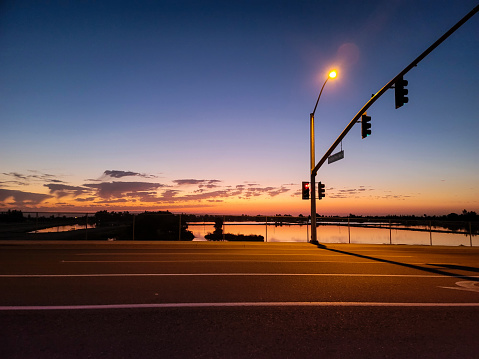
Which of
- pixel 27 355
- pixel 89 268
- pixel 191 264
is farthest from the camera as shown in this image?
pixel 191 264

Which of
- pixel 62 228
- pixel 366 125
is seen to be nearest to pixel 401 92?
pixel 366 125

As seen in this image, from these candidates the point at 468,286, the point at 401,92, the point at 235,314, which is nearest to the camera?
the point at 235,314

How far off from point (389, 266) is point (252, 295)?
6351 millimetres

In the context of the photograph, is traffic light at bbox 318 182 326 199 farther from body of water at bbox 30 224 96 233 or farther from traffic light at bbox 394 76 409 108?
body of water at bbox 30 224 96 233

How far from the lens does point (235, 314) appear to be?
5.16m

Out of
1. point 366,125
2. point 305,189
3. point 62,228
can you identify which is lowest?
point 62,228

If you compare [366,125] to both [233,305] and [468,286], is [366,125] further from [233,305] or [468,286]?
[233,305]

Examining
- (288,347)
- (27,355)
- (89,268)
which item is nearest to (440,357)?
(288,347)

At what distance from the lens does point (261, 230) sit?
20828mm

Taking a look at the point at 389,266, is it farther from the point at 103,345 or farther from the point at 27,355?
the point at 27,355

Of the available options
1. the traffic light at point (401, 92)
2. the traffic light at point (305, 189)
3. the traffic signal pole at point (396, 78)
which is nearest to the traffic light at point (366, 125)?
the traffic signal pole at point (396, 78)

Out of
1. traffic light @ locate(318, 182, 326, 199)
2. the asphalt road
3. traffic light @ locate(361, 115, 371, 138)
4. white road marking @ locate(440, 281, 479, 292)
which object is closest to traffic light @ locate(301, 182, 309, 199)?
traffic light @ locate(318, 182, 326, 199)

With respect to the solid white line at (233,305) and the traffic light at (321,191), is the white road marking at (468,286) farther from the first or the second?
the traffic light at (321,191)

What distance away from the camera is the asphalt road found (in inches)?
154
